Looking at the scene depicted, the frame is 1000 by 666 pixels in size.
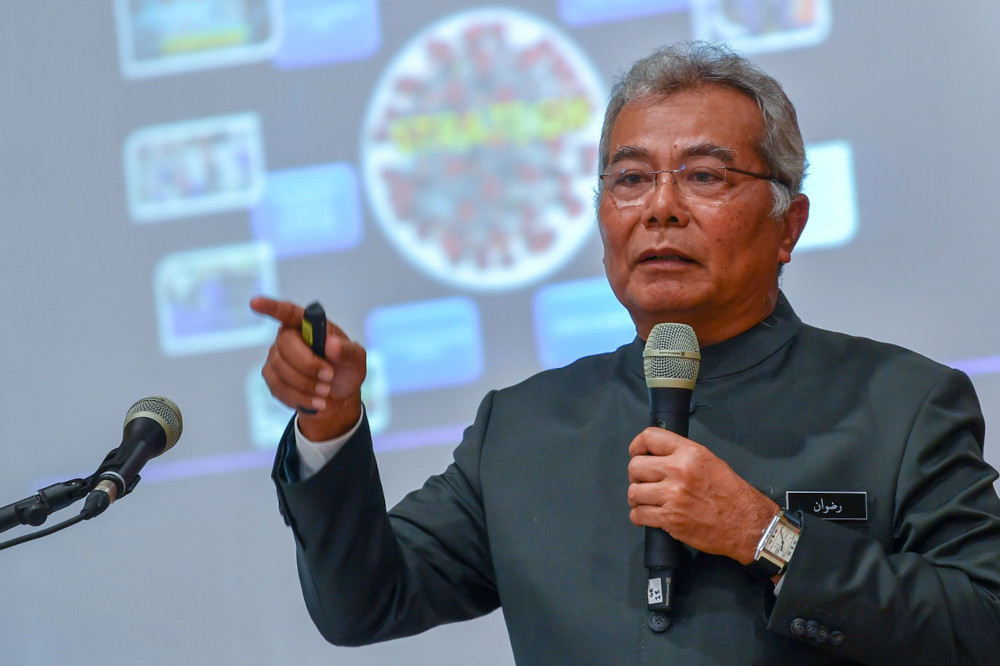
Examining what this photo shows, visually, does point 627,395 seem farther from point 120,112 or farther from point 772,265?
point 120,112

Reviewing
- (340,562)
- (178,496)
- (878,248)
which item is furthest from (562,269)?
(340,562)

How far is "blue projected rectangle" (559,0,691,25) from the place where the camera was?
3387 millimetres

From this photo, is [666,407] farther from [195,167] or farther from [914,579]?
[195,167]

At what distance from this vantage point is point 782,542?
1.79 m

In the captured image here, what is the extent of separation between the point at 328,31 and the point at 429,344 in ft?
3.40

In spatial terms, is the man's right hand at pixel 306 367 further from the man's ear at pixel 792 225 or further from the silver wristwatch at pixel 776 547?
the man's ear at pixel 792 225

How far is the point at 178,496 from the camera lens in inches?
140

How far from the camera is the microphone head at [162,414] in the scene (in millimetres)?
1890

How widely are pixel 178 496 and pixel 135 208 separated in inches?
36.2

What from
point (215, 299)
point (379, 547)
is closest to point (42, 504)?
point (379, 547)

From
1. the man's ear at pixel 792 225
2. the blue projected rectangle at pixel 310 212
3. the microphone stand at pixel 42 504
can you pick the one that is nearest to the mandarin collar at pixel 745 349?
the man's ear at pixel 792 225

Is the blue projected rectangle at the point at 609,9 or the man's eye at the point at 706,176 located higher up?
the blue projected rectangle at the point at 609,9

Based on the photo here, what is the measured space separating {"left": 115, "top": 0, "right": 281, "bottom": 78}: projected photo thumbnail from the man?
167cm

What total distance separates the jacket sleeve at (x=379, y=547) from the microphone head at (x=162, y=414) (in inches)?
7.0
